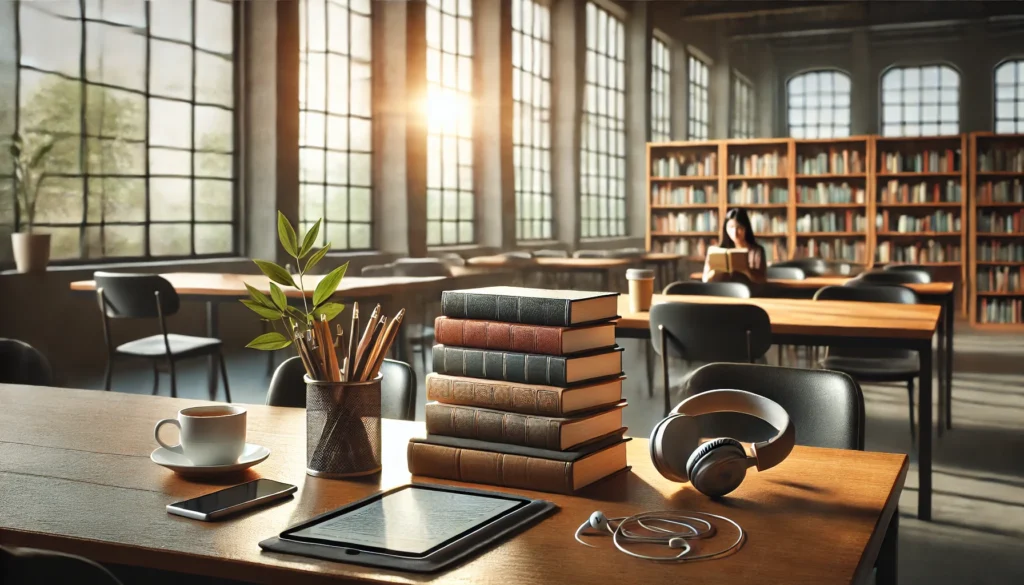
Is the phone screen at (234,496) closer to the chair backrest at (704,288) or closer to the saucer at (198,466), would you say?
the saucer at (198,466)

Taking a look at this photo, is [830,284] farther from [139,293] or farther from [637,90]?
[637,90]

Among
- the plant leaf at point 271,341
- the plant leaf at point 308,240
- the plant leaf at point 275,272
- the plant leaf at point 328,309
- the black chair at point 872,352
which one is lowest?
the black chair at point 872,352

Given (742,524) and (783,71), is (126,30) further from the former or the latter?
(783,71)

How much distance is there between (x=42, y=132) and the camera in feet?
21.0

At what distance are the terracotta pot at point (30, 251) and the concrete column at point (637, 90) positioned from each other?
10.4m

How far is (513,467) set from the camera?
129 centimetres

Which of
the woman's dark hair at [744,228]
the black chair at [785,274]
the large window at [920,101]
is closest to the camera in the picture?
the black chair at [785,274]

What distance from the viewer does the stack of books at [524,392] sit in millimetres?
1278

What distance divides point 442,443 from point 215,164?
7.05 meters

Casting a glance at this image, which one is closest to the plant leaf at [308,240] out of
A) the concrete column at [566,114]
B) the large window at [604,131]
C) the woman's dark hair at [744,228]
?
the woman's dark hair at [744,228]

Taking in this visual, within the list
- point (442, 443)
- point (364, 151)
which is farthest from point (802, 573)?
point (364, 151)

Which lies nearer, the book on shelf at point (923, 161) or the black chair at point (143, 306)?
the black chair at point (143, 306)

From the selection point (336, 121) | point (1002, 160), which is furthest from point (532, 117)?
point (1002, 160)

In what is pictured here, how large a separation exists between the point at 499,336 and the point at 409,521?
291 millimetres
